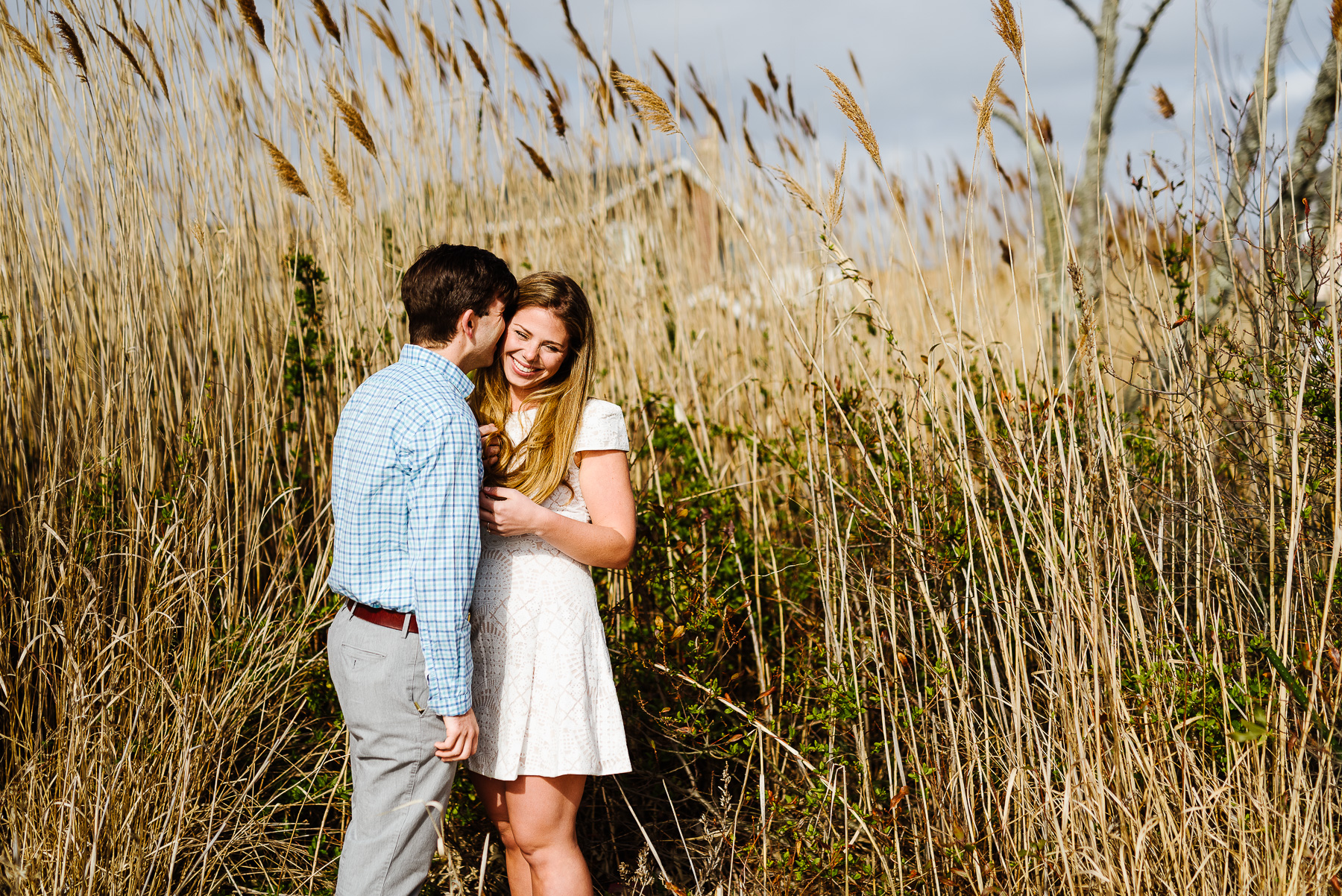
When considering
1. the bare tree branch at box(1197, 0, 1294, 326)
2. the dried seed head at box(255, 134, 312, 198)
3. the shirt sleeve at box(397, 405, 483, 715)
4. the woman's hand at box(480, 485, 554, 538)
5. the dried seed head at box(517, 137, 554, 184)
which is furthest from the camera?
the dried seed head at box(517, 137, 554, 184)

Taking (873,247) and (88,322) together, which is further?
(873,247)

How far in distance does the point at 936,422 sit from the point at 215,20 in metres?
2.08

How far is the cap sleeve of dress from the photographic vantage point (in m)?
1.56

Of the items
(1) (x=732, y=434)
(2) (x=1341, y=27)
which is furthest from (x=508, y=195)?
(2) (x=1341, y=27)

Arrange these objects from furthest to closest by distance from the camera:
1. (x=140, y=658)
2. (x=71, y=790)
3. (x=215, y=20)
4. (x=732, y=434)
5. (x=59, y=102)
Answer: (x=732, y=434) < (x=215, y=20) < (x=59, y=102) < (x=140, y=658) < (x=71, y=790)

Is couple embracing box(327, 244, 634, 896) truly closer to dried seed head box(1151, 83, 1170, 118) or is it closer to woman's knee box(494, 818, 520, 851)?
woman's knee box(494, 818, 520, 851)

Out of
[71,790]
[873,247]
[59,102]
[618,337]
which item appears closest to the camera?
[71,790]

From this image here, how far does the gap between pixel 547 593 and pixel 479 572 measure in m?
0.14

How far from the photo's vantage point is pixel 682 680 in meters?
2.09

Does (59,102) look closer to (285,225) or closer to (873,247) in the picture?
(285,225)

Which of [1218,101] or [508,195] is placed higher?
[508,195]

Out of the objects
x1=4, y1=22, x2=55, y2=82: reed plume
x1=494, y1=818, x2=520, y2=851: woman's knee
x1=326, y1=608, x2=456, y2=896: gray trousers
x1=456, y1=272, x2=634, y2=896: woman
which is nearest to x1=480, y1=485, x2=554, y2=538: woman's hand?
x1=456, y1=272, x2=634, y2=896: woman

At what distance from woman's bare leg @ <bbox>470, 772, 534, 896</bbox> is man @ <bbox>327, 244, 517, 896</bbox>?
5.1 inches

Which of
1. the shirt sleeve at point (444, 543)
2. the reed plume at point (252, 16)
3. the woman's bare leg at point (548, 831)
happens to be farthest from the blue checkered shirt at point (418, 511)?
the reed plume at point (252, 16)
